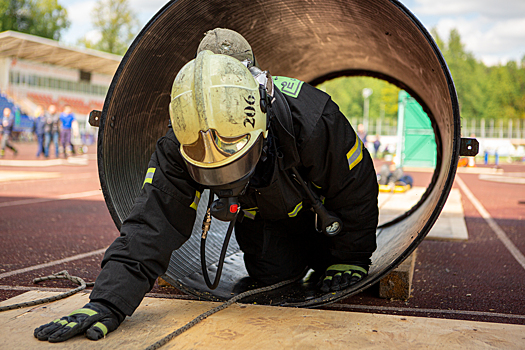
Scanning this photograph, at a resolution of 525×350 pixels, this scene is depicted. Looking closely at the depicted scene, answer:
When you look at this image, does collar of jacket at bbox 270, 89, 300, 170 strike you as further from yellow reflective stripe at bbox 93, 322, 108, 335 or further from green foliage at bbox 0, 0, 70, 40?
green foliage at bbox 0, 0, 70, 40

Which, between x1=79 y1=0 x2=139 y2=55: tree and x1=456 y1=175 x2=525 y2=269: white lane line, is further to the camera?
x1=79 y1=0 x2=139 y2=55: tree

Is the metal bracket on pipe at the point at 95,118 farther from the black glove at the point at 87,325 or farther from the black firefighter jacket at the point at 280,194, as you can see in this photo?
the black glove at the point at 87,325

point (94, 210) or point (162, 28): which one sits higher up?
point (162, 28)

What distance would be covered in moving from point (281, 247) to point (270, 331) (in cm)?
105

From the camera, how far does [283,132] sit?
2.20 metres

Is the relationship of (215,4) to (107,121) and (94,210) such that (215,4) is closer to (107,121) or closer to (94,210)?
(107,121)

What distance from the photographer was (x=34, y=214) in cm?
609

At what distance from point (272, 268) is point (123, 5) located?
160ft

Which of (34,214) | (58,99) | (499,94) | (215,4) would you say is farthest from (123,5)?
(215,4)

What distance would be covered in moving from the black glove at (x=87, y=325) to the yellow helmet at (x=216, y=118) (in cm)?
63

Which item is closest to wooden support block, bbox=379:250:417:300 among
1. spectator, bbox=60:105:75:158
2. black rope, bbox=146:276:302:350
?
black rope, bbox=146:276:302:350

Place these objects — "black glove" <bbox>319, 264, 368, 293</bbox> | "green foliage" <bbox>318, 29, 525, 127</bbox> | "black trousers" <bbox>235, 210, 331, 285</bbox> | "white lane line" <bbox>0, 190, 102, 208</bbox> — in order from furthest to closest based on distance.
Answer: "green foliage" <bbox>318, 29, 525, 127</bbox> < "white lane line" <bbox>0, 190, 102, 208</bbox> < "black trousers" <bbox>235, 210, 331, 285</bbox> < "black glove" <bbox>319, 264, 368, 293</bbox>

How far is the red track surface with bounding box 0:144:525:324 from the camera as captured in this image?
281 centimetres

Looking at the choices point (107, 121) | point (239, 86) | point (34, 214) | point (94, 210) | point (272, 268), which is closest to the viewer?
point (239, 86)
